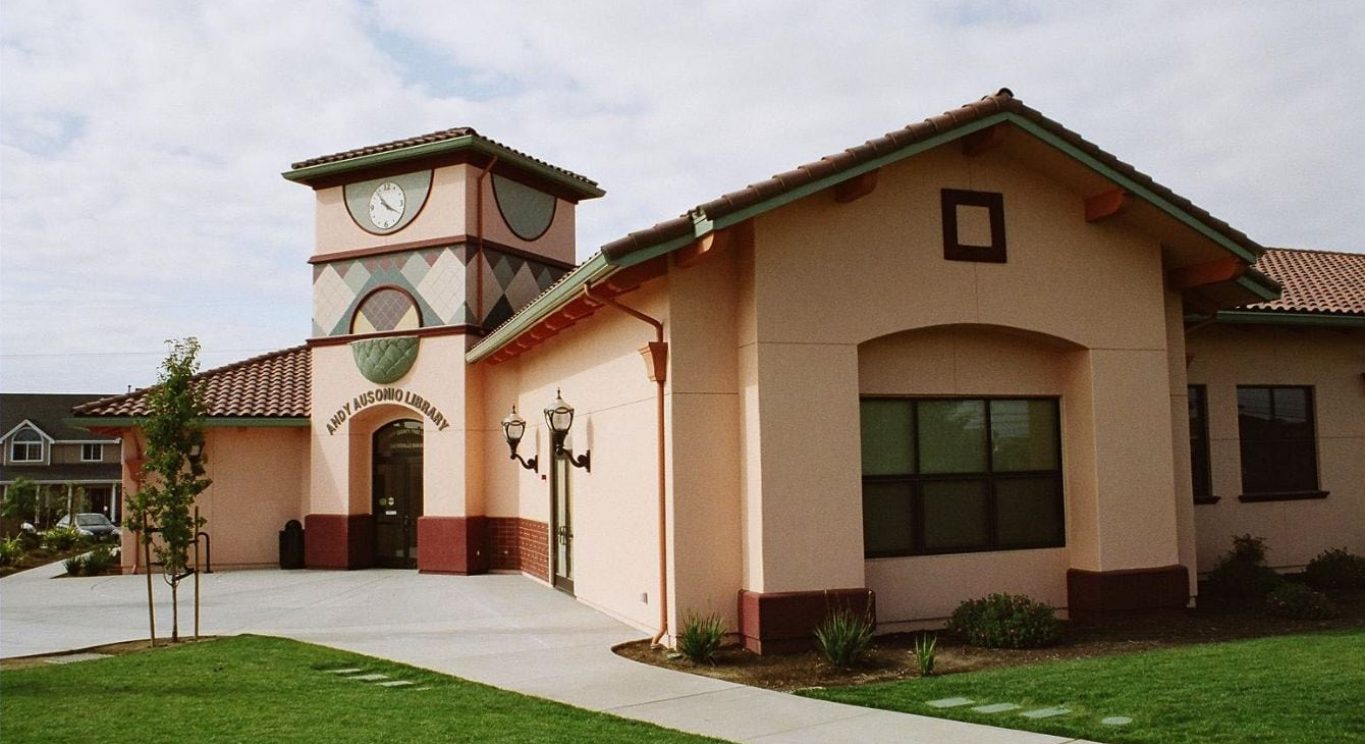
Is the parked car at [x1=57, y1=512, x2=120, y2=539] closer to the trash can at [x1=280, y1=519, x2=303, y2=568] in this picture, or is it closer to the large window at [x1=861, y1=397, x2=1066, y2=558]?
the trash can at [x1=280, y1=519, x2=303, y2=568]

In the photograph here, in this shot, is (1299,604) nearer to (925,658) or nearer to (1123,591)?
(1123,591)

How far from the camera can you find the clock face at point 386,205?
1977 centimetres

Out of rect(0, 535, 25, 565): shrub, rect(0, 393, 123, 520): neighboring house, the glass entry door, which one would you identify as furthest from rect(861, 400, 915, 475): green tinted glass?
rect(0, 393, 123, 520): neighboring house

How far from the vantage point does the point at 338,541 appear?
2003 centimetres

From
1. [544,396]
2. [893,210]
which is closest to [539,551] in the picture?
[544,396]

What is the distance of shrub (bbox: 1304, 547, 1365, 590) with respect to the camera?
1406cm

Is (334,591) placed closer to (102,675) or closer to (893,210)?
(102,675)

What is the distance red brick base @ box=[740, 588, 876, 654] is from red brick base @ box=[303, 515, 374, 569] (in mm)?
11574

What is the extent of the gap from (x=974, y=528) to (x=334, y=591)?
9.98 metres

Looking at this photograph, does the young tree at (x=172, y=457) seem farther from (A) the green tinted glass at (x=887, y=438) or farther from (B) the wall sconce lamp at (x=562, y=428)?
(A) the green tinted glass at (x=887, y=438)

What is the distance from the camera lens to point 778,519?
34.1ft

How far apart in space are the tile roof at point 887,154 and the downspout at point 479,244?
9.82 m

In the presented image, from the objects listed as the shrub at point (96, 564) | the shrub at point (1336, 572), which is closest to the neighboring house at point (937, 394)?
the shrub at point (1336, 572)

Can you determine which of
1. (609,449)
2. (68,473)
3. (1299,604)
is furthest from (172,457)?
(68,473)
